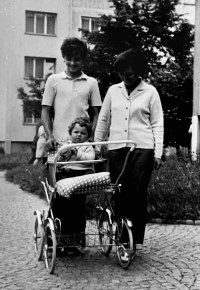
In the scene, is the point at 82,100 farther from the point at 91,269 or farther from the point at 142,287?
the point at 142,287

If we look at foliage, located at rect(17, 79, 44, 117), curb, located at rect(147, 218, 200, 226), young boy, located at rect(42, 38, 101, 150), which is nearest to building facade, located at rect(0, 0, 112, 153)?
foliage, located at rect(17, 79, 44, 117)

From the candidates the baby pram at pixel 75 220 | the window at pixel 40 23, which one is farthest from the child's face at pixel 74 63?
the window at pixel 40 23

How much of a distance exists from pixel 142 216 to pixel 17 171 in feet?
37.1

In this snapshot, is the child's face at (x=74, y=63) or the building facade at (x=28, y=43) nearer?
the child's face at (x=74, y=63)

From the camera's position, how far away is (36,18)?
4331cm

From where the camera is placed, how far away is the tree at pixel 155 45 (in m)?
29.4

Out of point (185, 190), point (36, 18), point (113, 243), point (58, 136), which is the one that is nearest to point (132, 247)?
point (113, 243)

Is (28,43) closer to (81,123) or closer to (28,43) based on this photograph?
(28,43)

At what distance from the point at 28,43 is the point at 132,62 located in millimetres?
39057

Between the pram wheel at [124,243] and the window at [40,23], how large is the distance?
3909cm

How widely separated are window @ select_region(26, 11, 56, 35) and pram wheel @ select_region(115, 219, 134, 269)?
128 feet

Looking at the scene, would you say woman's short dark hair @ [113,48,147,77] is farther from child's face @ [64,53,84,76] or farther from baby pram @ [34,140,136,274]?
baby pram @ [34,140,136,274]

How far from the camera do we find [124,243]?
5484 millimetres

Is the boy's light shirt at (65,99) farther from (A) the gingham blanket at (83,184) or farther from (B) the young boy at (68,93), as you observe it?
(A) the gingham blanket at (83,184)
